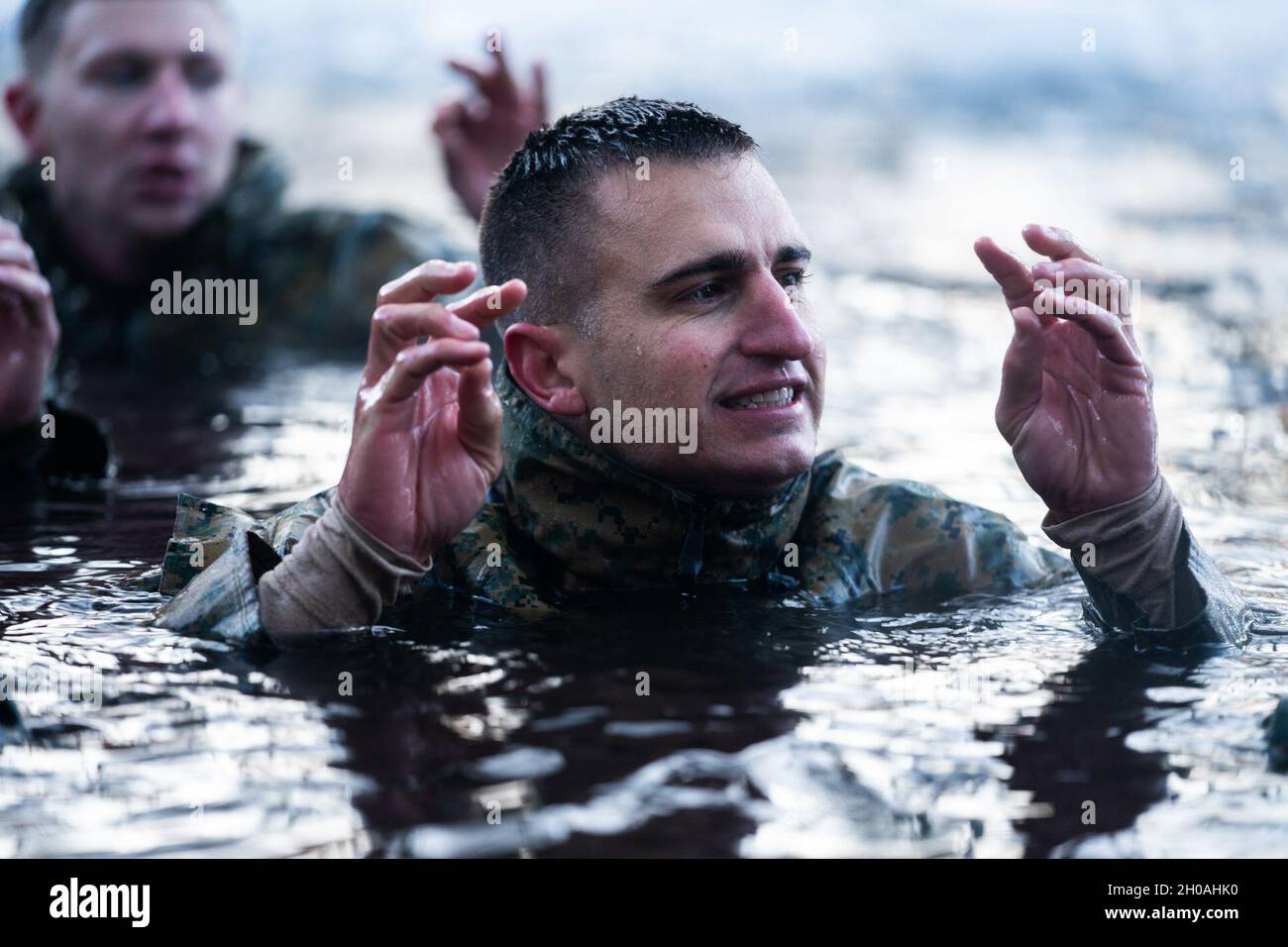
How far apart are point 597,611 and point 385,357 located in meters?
0.75

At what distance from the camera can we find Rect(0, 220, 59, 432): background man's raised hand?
446 cm

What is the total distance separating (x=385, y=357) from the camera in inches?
113

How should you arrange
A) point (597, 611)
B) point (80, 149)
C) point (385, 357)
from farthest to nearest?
point (80, 149), point (597, 611), point (385, 357)

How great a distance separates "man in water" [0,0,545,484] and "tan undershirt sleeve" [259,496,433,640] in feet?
10.4

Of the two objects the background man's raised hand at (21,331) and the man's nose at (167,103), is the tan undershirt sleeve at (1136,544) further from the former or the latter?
the man's nose at (167,103)

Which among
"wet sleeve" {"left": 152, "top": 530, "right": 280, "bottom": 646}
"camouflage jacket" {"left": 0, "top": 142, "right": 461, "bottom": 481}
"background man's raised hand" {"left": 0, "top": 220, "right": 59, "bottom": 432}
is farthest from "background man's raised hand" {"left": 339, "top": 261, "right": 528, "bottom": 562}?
"camouflage jacket" {"left": 0, "top": 142, "right": 461, "bottom": 481}

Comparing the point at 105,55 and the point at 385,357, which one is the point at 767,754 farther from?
the point at 105,55

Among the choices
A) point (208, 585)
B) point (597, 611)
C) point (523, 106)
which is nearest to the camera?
point (208, 585)

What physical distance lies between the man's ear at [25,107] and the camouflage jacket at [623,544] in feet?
13.1

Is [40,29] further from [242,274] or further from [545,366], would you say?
[545,366]

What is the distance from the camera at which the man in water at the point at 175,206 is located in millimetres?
6367

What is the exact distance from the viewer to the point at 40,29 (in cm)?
665

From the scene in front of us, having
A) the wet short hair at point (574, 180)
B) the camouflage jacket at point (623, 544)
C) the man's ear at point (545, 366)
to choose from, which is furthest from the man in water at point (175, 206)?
the camouflage jacket at point (623, 544)

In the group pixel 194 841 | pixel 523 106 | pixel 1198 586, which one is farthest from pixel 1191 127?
pixel 194 841
